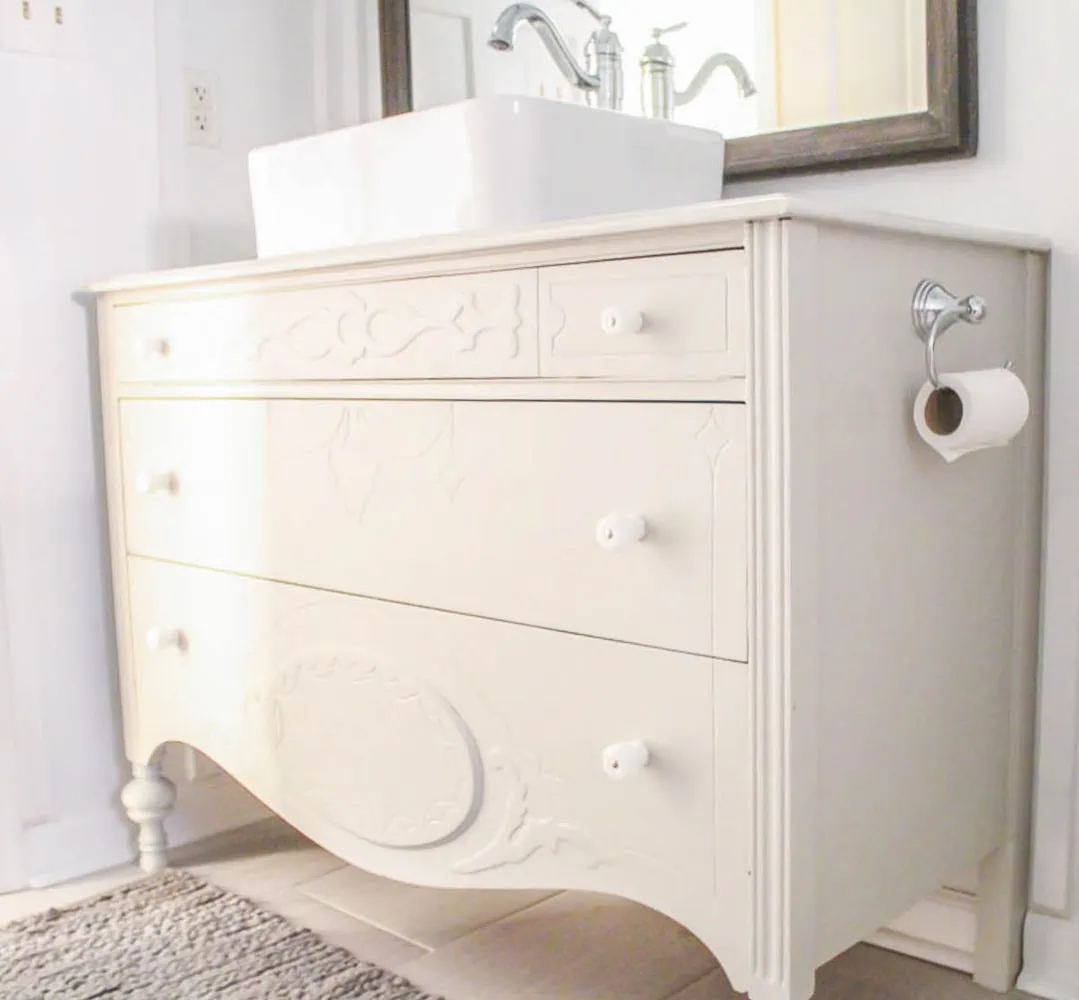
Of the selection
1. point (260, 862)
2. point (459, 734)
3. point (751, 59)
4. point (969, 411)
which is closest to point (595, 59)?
point (751, 59)

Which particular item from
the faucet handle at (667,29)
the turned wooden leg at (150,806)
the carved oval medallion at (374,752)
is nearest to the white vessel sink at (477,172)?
the faucet handle at (667,29)

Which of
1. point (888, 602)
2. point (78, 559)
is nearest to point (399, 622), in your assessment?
point (888, 602)

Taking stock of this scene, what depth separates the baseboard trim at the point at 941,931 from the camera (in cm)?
146

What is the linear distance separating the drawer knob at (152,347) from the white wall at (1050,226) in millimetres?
908

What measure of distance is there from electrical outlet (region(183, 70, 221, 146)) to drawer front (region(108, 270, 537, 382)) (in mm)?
350

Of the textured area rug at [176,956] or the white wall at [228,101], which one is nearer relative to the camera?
the textured area rug at [176,956]

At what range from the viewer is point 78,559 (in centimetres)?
180

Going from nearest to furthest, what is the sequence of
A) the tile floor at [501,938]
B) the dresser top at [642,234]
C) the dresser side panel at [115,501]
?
the dresser top at [642,234], the tile floor at [501,938], the dresser side panel at [115,501]

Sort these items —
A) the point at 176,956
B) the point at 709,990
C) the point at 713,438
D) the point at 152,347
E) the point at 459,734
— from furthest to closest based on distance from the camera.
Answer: the point at 152,347 < the point at 176,956 < the point at 709,990 < the point at 459,734 < the point at 713,438

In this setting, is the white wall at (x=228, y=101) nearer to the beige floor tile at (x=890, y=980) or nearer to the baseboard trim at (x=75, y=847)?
the baseboard trim at (x=75, y=847)

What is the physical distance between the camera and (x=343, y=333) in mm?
1382

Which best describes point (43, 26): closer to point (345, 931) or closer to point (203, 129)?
point (203, 129)

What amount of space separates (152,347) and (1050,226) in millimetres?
1090

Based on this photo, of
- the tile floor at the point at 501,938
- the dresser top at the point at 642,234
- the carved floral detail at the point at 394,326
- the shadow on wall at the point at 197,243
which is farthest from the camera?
the shadow on wall at the point at 197,243
